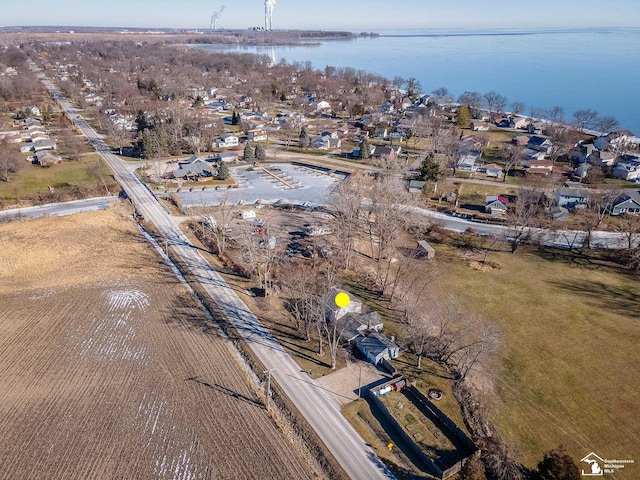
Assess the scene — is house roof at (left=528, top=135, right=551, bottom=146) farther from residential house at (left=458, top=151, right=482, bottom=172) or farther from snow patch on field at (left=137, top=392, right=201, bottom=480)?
snow patch on field at (left=137, top=392, right=201, bottom=480)

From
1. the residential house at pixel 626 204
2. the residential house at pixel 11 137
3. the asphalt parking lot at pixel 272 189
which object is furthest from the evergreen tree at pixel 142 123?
the residential house at pixel 626 204

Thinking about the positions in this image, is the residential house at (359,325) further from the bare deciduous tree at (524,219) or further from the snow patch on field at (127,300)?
the bare deciduous tree at (524,219)

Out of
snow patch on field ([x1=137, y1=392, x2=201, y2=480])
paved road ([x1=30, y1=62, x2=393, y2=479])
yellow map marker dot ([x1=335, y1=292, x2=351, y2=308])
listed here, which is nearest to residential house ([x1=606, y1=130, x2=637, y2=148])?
yellow map marker dot ([x1=335, y1=292, x2=351, y2=308])

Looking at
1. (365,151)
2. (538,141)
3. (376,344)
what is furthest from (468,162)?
→ (376,344)

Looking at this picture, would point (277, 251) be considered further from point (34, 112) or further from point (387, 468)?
point (34, 112)

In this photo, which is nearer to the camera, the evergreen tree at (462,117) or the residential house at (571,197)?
the residential house at (571,197)

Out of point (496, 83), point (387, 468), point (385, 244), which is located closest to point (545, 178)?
point (385, 244)
